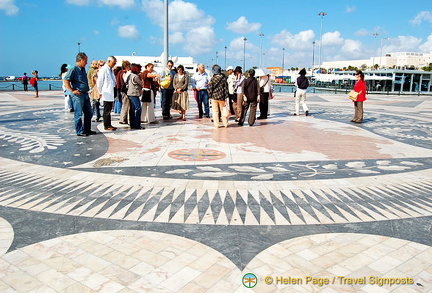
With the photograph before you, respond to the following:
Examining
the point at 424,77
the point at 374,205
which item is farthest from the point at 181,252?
the point at 424,77

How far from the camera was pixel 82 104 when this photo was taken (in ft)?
26.8

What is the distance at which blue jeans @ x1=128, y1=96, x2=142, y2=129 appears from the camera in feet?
30.2

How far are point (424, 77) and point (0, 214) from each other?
65.1m

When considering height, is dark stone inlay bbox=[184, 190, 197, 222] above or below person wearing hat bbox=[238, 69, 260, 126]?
below

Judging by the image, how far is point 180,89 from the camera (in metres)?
10.7

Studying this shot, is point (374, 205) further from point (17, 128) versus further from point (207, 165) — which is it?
point (17, 128)

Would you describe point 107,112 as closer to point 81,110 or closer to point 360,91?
point 81,110

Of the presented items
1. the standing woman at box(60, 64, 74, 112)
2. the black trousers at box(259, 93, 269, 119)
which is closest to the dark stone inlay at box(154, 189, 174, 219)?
the black trousers at box(259, 93, 269, 119)

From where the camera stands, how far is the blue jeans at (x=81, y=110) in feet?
26.4

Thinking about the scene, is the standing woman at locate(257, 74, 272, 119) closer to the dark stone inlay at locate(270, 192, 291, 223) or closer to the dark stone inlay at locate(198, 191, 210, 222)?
the dark stone inlay at locate(270, 192, 291, 223)

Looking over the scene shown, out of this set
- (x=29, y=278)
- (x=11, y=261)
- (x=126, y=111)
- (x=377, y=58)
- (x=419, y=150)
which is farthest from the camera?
(x=377, y=58)

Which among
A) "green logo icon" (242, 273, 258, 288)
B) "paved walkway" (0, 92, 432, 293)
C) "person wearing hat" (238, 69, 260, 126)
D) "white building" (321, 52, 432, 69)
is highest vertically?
"white building" (321, 52, 432, 69)

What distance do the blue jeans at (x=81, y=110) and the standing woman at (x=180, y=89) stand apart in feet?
10.4

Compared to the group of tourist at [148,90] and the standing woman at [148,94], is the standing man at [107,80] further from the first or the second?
the standing woman at [148,94]
